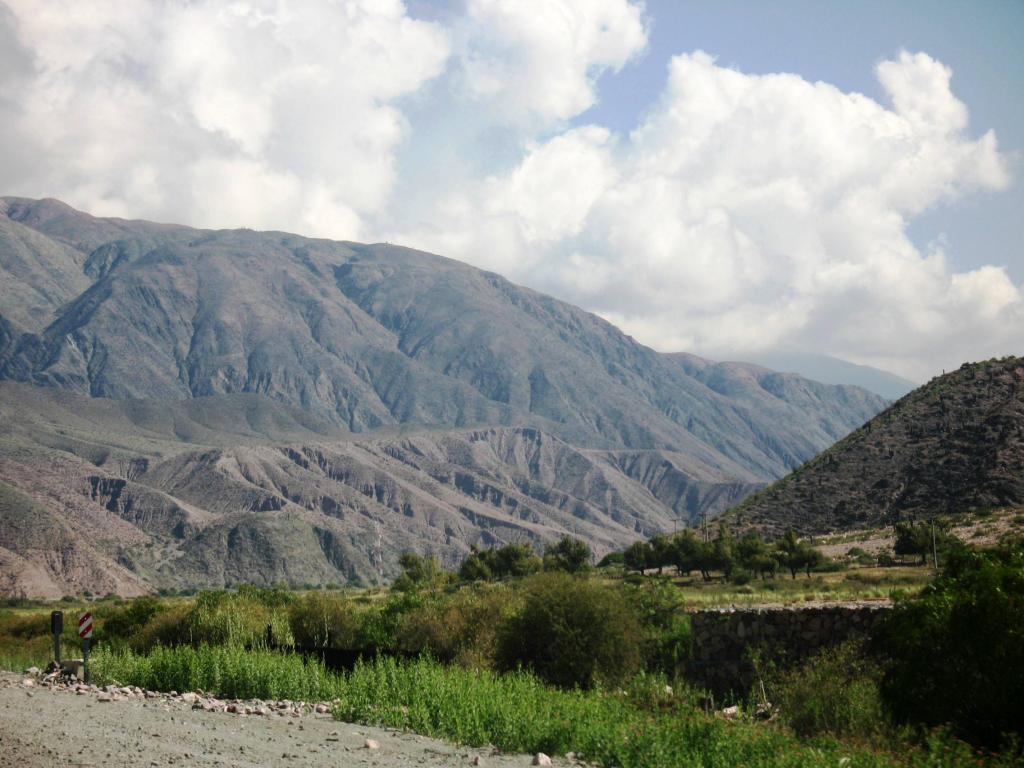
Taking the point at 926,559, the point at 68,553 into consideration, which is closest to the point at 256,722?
the point at 926,559

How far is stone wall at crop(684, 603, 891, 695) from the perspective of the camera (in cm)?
2475

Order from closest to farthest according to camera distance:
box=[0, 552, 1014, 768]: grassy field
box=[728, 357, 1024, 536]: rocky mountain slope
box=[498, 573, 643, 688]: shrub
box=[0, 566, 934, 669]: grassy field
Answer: box=[0, 552, 1014, 768]: grassy field < box=[498, 573, 643, 688]: shrub < box=[0, 566, 934, 669]: grassy field < box=[728, 357, 1024, 536]: rocky mountain slope

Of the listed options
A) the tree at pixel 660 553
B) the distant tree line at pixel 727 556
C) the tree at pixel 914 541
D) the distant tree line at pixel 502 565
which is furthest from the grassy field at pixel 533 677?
the distant tree line at pixel 502 565

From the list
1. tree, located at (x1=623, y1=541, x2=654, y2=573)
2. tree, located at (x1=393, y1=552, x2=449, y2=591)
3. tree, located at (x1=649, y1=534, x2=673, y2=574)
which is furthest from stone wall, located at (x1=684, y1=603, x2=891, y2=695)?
tree, located at (x1=623, y1=541, x2=654, y2=573)

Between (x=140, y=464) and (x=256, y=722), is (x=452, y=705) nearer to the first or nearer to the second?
(x=256, y=722)

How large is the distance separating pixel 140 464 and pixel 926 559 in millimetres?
140857

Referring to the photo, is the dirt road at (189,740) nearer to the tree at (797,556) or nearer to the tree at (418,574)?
the tree at (797,556)

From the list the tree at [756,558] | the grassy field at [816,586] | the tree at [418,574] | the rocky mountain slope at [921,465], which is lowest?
the tree at [418,574]

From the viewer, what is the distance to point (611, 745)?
15352mm

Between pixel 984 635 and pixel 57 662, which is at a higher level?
pixel 984 635

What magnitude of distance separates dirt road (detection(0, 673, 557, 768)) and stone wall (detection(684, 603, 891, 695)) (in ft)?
35.9

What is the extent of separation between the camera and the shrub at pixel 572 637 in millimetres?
25172

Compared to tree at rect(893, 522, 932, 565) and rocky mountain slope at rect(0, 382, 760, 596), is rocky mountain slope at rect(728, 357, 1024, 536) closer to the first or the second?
tree at rect(893, 522, 932, 565)

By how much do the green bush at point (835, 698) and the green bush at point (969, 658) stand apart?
856mm
